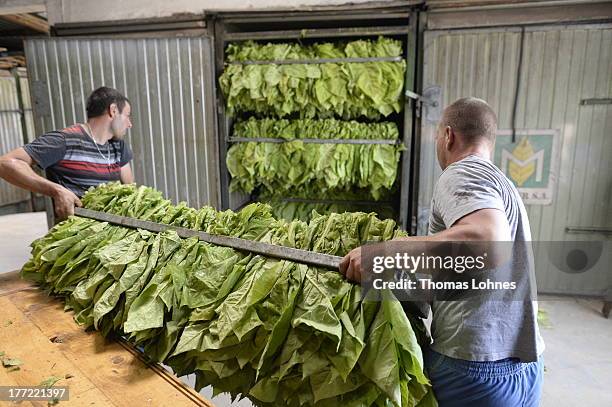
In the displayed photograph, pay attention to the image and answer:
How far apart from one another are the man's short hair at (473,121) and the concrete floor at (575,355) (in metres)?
2.34

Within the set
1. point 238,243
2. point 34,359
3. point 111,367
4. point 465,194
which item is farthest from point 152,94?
point 465,194

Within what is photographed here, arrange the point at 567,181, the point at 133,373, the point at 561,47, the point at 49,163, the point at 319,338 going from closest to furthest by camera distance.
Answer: the point at 319,338 → the point at 133,373 → the point at 49,163 → the point at 561,47 → the point at 567,181

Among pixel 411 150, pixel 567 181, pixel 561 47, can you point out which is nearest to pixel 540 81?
pixel 561 47

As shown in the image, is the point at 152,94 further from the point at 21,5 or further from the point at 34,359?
the point at 34,359

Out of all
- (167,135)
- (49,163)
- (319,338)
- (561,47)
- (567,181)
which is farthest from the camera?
(167,135)

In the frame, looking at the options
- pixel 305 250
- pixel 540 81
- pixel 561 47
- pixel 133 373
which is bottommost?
pixel 133 373

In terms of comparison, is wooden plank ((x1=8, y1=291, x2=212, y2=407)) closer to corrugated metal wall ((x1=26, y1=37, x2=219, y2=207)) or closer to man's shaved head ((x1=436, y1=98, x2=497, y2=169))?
man's shaved head ((x1=436, y1=98, x2=497, y2=169))

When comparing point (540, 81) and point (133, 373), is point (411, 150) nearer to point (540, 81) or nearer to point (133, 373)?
point (540, 81)

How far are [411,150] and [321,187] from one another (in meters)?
1.00

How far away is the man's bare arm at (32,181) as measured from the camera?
2.46m

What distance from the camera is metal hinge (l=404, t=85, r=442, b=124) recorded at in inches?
153

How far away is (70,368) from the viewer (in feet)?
4.99

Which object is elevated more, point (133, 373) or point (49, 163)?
point (49, 163)

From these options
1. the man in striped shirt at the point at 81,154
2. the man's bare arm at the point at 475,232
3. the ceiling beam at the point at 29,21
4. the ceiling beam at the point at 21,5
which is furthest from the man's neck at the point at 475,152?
the ceiling beam at the point at 29,21
